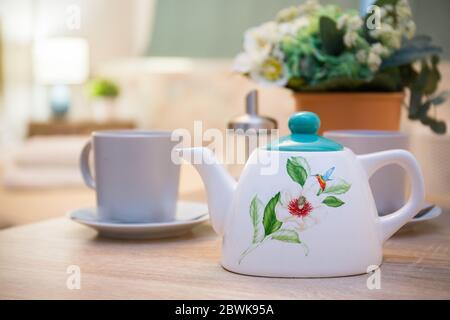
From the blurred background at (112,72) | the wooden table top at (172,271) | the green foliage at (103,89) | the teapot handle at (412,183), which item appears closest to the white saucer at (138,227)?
the wooden table top at (172,271)

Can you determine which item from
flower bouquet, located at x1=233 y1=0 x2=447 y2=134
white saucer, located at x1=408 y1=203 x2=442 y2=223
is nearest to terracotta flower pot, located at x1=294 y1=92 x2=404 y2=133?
flower bouquet, located at x1=233 y1=0 x2=447 y2=134

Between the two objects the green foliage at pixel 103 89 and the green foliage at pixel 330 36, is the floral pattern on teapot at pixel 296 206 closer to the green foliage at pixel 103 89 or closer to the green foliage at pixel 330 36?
the green foliage at pixel 330 36

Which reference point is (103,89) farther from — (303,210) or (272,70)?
(303,210)

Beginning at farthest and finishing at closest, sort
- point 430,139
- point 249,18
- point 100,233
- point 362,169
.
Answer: point 249,18 < point 430,139 < point 100,233 < point 362,169

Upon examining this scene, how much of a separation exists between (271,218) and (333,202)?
2.2 inches

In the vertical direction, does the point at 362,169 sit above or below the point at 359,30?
below

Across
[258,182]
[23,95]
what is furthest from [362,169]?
[23,95]

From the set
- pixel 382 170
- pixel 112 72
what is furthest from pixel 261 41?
pixel 112 72

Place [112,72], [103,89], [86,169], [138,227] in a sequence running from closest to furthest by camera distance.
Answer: [138,227] → [86,169] → [103,89] → [112,72]

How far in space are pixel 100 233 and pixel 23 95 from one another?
3.52m

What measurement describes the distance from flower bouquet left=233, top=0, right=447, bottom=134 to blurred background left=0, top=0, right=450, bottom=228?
205 cm

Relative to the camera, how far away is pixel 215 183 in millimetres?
659

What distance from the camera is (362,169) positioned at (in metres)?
0.65
